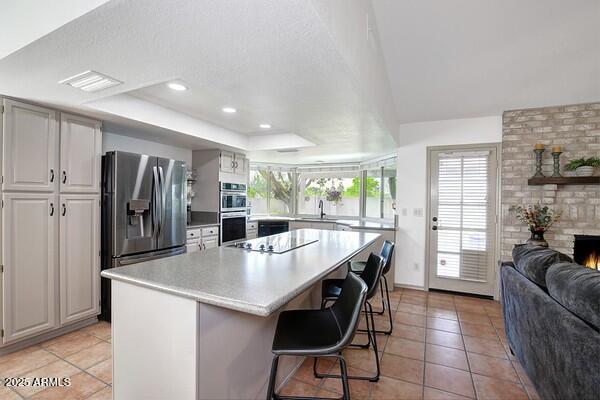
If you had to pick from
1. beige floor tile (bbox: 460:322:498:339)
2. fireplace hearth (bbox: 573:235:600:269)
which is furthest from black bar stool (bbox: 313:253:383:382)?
fireplace hearth (bbox: 573:235:600:269)

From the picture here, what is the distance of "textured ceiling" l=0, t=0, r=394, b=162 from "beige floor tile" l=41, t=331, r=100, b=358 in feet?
6.82

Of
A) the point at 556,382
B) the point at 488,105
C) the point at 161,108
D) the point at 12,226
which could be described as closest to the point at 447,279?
the point at 488,105

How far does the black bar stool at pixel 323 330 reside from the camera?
1281 mm

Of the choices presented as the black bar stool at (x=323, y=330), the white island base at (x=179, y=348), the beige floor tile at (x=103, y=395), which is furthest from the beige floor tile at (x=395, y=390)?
the beige floor tile at (x=103, y=395)

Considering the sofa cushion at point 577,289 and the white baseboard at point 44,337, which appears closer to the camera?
the sofa cushion at point 577,289

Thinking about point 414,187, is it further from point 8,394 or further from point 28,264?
point 8,394

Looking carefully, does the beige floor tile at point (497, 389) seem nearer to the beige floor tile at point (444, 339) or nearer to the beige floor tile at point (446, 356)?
the beige floor tile at point (446, 356)

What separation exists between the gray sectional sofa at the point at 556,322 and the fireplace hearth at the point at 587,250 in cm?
179

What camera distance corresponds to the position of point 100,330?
9.10 ft

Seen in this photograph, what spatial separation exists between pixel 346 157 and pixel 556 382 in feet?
14.1

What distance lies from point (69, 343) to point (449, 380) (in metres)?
3.16

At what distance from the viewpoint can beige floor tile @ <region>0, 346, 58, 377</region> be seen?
6.95 feet

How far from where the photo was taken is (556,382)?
4.88 ft

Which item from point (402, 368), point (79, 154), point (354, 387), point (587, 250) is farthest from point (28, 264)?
point (587, 250)
